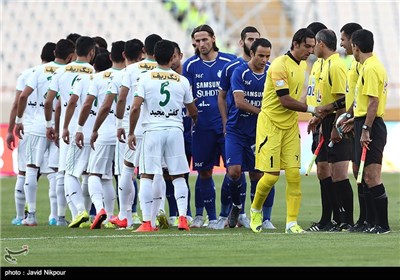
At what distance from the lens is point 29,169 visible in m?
16.4

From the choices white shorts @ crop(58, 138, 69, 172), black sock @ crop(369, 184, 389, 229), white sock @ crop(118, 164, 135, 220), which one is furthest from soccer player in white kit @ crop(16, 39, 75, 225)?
black sock @ crop(369, 184, 389, 229)

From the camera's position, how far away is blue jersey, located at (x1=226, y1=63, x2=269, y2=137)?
14.0m

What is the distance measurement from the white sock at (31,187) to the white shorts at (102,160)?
1438 millimetres

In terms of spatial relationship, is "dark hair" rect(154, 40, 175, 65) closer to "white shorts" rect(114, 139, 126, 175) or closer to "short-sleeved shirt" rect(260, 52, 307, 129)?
"short-sleeved shirt" rect(260, 52, 307, 129)

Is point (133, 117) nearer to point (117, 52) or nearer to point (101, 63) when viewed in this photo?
point (117, 52)

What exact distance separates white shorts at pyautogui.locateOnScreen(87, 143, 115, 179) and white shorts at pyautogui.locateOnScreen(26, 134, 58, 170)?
→ 4.73 ft

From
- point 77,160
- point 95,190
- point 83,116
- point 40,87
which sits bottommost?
point 95,190

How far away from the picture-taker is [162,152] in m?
13.6

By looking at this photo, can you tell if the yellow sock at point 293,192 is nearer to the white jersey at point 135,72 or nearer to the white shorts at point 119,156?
the white jersey at point 135,72

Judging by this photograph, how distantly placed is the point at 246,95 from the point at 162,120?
1.23 meters

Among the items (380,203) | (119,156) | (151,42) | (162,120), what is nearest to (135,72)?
(151,42)

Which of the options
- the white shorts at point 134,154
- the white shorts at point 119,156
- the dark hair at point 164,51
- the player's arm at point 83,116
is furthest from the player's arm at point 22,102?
the dark hair at point 164,51

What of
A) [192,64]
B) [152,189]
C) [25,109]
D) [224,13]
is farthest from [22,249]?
[224,13]
